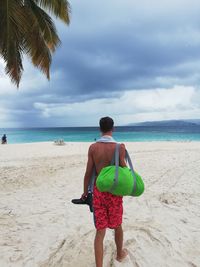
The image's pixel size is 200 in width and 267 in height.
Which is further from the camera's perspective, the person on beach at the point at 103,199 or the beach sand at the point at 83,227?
the beach sand at the point at 83,227

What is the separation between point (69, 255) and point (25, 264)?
22.6 inches

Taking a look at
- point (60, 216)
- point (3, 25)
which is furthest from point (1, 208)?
point (3, 25)

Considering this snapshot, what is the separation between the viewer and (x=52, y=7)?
8953 mm

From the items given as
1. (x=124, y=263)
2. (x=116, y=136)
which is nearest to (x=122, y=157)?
(x=124, y=263)

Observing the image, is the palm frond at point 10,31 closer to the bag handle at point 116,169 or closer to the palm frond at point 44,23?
the palm frond at point 44,23

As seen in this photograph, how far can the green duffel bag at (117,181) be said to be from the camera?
2.98 meters

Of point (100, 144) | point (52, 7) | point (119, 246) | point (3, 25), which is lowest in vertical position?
point (119, 246)

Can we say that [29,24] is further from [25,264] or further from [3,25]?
[25,264]

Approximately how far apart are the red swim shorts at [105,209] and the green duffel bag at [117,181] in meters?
0.17

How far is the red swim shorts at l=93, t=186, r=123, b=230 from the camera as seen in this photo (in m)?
3.18

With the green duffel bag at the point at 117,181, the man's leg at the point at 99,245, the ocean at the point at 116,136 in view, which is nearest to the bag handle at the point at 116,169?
the green duffel bag at the point at 117,181

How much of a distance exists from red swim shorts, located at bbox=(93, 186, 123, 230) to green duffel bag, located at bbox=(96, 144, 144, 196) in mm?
167

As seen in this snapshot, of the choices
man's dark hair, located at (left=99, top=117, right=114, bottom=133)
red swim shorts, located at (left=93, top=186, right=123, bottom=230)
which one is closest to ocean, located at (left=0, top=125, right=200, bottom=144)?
man's dark hair, located at (left=99, top=117, right=114, bottom=133)

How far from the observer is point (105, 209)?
3188 millimetres
